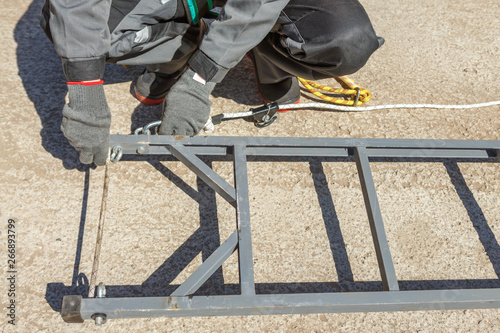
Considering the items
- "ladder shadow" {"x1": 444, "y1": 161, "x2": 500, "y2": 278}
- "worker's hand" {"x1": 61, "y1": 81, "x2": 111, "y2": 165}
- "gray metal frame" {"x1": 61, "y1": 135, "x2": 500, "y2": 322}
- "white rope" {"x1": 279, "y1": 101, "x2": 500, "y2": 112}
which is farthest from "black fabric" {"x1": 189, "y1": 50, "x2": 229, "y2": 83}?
"ladder shadow" {"x1": 444, "y1": 161, "x2": 500, "y2": 278}

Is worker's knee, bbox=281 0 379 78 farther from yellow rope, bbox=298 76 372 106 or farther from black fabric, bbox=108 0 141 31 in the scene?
black fabric, bbox=108 0 141 31

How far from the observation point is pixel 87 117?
1.48 metres

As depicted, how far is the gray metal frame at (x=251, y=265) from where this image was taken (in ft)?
4.07

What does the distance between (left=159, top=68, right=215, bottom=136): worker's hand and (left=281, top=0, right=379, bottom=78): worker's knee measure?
1.25ft

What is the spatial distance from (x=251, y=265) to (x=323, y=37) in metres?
0.91

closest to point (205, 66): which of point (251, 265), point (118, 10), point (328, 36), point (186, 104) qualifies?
point (186, 104)

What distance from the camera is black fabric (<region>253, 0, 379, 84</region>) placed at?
1701 mm

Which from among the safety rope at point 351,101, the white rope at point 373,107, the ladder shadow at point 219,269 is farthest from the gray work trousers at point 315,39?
the ladder shadow at point 219,269

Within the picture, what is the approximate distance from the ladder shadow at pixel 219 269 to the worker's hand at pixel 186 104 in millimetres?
224

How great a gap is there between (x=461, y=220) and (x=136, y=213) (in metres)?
1.30

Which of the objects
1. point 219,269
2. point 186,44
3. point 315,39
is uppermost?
point 315,39

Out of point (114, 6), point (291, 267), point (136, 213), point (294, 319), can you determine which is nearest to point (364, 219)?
point (291, 267)

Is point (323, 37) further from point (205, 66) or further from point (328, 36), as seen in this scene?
point (205, 66)

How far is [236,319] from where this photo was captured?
1.46 meters
